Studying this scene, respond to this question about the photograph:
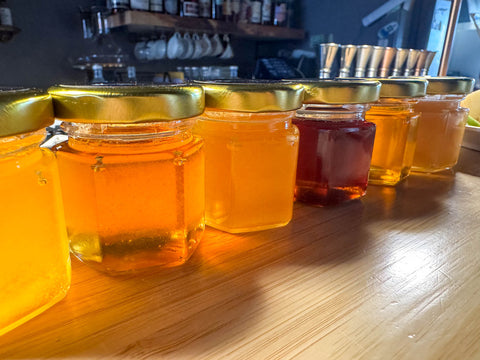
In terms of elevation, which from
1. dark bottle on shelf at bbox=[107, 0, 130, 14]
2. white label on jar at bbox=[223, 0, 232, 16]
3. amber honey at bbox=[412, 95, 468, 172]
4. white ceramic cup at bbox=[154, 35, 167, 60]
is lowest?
amber honey at bbox=[412, 95, 468, 172]

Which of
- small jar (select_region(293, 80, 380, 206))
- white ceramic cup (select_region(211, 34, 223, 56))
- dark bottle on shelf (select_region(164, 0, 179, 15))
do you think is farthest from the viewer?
white ceramic cup (select_region(211, 34, 223, 56))

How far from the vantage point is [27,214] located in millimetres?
244

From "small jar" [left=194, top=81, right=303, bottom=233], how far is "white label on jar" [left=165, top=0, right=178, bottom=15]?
5.07ft

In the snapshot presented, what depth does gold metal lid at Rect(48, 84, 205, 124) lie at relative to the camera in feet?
0.84

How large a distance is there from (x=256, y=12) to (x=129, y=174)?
1978 mm

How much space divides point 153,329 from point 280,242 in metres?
0.17

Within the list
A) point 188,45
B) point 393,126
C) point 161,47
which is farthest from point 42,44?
point 393,126

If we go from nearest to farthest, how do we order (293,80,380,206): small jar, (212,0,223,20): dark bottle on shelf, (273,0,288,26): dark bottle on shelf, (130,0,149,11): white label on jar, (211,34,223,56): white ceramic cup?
(293,80,380,206): small jar → (130,0,149,11): white label on jar → (212,0,223,20): dark bottle on shelf → (211,34,223,56): white ceramic cup → (273,0,288,26): dark bottle on shelf

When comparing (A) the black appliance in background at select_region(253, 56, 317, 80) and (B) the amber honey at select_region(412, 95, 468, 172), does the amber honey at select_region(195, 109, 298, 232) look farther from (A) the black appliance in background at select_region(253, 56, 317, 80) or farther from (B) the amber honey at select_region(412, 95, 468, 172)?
(A) the black appliance in background at select_region(253, 56, 317, 80)

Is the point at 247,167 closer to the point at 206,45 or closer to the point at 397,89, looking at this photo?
the point at 397,89

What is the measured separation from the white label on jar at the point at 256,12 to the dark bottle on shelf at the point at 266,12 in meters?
0.03

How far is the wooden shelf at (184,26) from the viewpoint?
1.55 meters

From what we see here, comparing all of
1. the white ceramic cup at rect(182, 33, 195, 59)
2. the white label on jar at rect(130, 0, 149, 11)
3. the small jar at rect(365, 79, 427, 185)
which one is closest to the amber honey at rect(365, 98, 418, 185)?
the small jar at rect(365, 79, 427, 185)

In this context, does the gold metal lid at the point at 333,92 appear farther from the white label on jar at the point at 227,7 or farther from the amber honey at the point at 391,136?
the white label on jar at the point at 227,7
